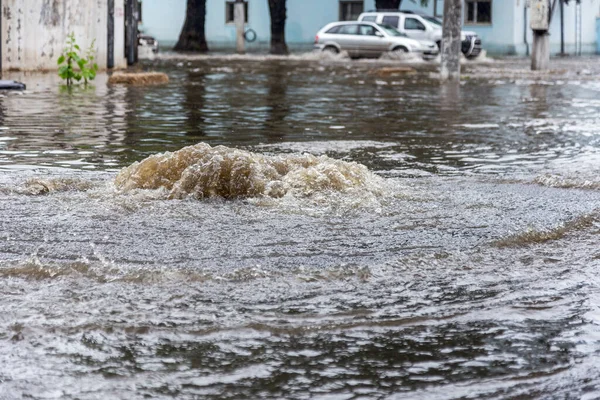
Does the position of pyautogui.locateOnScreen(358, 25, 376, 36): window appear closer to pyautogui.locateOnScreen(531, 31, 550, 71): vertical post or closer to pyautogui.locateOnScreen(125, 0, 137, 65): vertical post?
pyautogui.locateOnScreen(531, 31, 550, 71): vertical post

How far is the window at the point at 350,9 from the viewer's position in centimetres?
4422

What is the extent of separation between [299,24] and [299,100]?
30.8 metres

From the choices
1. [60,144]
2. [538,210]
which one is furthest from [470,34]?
[538,210]

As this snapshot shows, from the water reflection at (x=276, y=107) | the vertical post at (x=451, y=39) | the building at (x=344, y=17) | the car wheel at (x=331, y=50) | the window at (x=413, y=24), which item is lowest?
the water reflection at (x=276, y=107)

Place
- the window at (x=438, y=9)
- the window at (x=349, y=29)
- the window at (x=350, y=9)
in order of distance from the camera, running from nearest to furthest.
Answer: the window at (x=349, y=29), the window at (x=438, y=9), the window at (x=350, y=9)

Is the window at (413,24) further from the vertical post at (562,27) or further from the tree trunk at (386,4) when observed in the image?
the vertical post at (562,27)

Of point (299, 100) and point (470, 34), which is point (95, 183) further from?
point (470, 34)

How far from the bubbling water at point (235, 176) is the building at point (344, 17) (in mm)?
35106

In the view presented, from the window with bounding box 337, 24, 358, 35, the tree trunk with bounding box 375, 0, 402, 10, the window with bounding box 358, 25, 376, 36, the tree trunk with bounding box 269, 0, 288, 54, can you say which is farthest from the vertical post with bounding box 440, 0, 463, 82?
the tree trunk with bounding box 375, 0, 402, 10

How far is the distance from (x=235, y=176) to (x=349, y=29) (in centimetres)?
2903

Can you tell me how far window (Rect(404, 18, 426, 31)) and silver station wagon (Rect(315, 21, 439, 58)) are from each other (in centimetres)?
142

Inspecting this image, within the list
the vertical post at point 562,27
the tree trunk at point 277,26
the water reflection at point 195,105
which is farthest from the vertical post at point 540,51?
the vertical post at point 562,27

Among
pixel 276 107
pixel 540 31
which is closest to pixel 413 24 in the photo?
pixel 540 31

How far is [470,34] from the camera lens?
3412 centimetres
